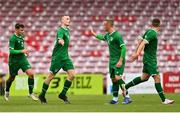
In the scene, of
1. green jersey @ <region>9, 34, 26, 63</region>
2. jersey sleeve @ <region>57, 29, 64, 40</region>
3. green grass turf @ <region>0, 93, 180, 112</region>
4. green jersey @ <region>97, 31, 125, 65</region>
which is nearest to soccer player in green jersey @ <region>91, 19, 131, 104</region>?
green jersey @ <region>97, 31, 125, 65</region>

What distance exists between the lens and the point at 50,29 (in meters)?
28.6

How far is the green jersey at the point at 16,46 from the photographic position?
14.5 metres

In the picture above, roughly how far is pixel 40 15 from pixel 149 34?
1694 cm

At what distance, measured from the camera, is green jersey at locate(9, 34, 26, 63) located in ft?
47.4

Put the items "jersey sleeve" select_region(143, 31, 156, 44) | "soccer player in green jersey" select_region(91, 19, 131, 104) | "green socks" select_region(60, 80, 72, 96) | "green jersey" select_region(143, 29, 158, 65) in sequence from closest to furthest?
"jersey sleeve" select_region(143, 31, 156, 44), "green jersey" select_region(143, 29, 158, 65), "soccer player in green jersey" select_region(91, 19, 131, 104), "green socks" select_region(60, 80, 72, 96)

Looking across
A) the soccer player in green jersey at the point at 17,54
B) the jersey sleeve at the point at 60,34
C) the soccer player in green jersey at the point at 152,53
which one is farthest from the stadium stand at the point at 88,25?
the jersey sleeve at the point at 60,34

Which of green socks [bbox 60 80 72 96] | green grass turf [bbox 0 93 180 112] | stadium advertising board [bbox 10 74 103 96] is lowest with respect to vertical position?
stadium advertising board [bbox 10 74 103 96]

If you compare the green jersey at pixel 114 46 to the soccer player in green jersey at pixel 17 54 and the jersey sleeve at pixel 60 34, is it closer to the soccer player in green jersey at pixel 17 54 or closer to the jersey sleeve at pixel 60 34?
the jersey sleeve at pixel 60 34

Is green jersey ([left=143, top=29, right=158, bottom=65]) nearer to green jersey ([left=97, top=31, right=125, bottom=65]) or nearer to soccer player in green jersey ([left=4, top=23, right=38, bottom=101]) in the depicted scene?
green jersey ([left=97, top=31, right=125, bottom=65])

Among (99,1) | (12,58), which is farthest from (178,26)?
(12,58)

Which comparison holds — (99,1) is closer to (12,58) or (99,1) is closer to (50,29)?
(50,29)

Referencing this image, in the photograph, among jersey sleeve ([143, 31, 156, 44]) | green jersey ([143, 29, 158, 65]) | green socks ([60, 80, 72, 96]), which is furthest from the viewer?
green socks ([60, 80, 72, 96])

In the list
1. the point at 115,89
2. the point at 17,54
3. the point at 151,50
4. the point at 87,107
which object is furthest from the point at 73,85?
the point at 87,107

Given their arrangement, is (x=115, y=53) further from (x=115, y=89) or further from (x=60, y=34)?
(x=60, y=34)
